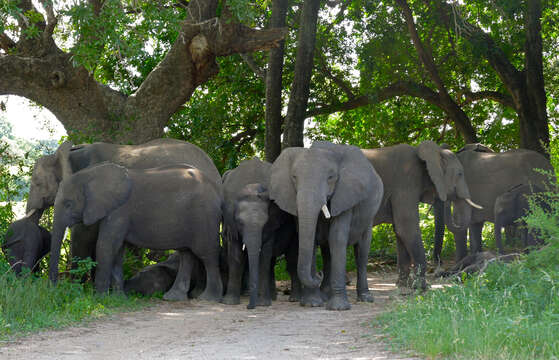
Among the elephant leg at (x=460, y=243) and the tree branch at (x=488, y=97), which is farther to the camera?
the tree branch at (x=488, y=97)

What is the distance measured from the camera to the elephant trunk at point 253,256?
32.0ft

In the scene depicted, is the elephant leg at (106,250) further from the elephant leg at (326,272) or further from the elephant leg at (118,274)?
the elephant leg at (326,272)

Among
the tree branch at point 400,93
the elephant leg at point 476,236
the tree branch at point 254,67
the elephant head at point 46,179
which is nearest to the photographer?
the elephant head at point 46,179

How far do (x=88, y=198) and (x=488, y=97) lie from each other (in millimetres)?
13431

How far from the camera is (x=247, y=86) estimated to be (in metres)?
19.9

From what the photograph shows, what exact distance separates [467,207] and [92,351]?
879 cm

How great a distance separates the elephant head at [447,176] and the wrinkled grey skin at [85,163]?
12.1ft

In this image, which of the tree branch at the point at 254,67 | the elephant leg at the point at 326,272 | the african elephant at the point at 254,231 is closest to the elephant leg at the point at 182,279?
the african elephant at the point at 254,231

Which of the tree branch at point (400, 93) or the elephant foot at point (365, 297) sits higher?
the tree branch at point (400, 93)

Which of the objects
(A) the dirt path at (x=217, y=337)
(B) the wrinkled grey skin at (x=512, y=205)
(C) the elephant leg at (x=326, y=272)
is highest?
(B) the wrinkled grey skin at (x=512, y=205)

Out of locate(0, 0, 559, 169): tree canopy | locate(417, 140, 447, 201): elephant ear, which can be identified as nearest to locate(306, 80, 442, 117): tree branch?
locate(0, 0, 559, 169): tree canopy

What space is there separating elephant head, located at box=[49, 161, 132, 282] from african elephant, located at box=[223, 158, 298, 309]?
5.29 ft

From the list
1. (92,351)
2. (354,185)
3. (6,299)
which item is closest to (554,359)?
(92,351)

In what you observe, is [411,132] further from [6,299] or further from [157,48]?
[6,299]
